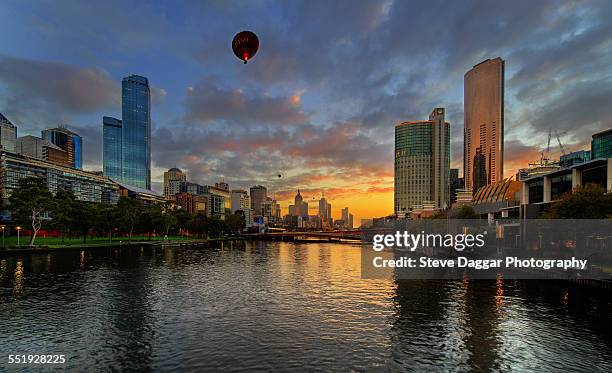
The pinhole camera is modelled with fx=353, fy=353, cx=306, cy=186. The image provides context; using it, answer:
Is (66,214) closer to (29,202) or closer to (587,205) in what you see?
(29,202)

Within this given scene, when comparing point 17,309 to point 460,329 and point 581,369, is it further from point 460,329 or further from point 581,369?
point 581,369

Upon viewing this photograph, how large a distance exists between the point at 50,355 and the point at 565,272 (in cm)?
6710

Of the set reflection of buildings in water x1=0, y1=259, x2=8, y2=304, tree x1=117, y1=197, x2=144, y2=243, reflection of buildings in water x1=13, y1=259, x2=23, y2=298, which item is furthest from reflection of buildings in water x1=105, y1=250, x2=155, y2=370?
tree x1=117, y1=197, x2=144, y2=243

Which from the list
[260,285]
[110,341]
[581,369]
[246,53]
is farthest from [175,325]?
[581,369]

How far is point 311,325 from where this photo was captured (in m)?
32.4

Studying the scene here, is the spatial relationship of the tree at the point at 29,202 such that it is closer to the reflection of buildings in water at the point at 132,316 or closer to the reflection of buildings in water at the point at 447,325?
the reflection of buildings in water at the point at 132,316

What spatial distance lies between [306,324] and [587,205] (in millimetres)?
55575

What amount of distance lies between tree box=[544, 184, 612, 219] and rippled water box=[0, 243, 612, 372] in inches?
580

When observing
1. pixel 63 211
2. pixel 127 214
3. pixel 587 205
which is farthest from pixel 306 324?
pixel 127 214

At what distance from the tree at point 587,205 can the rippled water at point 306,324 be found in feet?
48.3

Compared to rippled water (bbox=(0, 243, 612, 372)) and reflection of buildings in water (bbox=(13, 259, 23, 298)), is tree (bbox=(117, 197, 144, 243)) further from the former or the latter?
rippled water (bbox=(0, 243, 612, 372))

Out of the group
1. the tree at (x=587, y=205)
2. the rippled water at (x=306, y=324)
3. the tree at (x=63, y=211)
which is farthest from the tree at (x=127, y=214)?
the tree at (x=587, y=205)

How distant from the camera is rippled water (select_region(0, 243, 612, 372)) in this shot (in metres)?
24.8

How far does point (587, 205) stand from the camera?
59750 millimetres
